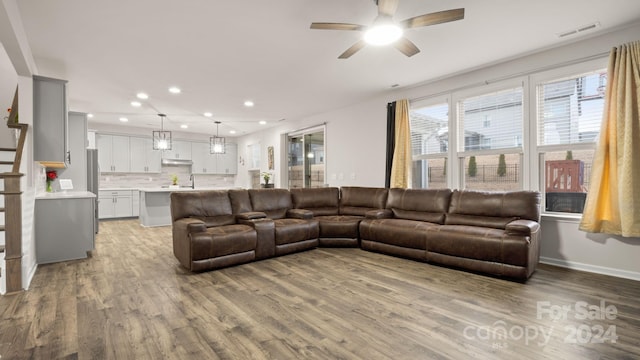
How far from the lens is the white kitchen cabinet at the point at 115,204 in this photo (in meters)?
7.68

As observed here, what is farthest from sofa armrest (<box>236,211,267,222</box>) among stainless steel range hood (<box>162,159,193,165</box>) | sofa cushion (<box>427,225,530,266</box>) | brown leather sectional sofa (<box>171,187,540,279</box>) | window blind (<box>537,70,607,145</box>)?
stainless steel range hood (<box>162,159,193,165</box>)

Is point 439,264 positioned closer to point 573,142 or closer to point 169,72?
point 573,142

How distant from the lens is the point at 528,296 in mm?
2768

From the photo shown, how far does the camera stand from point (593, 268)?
345 centimetres

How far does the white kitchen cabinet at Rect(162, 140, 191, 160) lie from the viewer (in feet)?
29.8

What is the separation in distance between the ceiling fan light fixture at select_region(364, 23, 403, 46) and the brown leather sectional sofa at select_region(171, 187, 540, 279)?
2376 millimetres

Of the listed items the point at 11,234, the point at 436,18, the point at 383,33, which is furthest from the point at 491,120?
the point at 11,234

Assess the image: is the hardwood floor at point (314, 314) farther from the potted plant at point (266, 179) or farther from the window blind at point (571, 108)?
the potted plant at point (266, 179)

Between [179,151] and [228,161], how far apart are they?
5.35 ft

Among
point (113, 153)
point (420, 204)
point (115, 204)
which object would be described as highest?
point (113, 153)

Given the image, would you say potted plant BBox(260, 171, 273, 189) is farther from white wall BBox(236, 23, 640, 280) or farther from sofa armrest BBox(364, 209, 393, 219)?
sofa armrest BBox(364, 209, 393, 219)

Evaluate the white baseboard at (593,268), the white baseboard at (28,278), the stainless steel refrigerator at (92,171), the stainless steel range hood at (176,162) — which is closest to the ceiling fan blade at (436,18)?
the white baseboard at (593,268)

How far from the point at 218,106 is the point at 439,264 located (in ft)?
17.1

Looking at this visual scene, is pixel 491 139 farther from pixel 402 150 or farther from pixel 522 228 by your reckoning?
pixel 522 228
